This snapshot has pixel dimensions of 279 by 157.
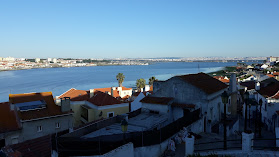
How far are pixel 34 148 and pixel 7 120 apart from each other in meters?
7.62

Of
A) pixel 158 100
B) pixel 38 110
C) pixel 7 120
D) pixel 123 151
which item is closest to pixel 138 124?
pixel 158 100

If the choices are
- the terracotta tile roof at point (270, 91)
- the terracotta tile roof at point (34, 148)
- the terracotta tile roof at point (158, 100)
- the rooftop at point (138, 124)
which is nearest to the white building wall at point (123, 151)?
the rooftop at point (138, 124)

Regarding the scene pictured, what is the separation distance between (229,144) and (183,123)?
3078mm

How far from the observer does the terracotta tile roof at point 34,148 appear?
12742 mm

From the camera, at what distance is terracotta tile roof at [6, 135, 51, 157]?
502 inches

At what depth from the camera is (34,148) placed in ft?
43.6

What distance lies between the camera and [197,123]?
1619 centimetres

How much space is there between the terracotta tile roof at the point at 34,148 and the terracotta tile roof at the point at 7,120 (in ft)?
18.9

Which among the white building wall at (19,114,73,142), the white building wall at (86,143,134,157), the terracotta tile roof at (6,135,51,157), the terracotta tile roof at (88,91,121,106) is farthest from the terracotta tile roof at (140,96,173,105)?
the terracotta tile roof at (6,135,51,157)

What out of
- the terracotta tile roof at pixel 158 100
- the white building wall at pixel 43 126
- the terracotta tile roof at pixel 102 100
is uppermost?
the terracotta tile roof at pixel 158 100

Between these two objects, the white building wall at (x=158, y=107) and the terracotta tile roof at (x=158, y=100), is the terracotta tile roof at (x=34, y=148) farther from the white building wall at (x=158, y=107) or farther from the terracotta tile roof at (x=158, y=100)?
the terracotta tile roof at (x=158, y=100)

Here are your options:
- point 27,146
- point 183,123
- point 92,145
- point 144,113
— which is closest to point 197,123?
point 183,123

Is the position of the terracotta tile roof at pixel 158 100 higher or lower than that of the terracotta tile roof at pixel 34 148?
higher

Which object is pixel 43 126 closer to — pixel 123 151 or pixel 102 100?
pixel 102 100
